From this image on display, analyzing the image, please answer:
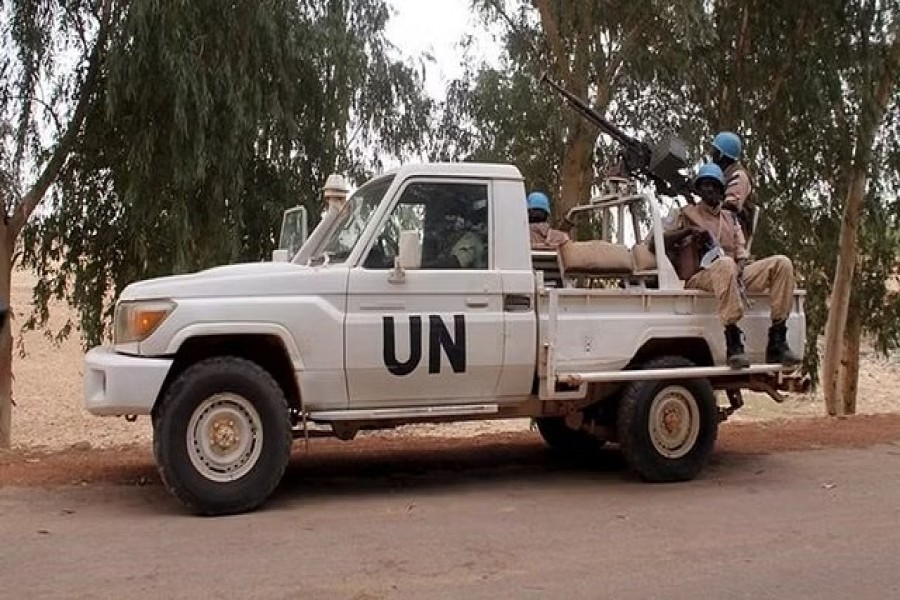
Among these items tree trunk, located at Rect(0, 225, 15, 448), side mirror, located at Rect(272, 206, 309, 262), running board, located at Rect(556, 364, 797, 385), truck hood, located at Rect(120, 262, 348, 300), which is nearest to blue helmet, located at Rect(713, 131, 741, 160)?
running board, located at Rect(556, 364, 797, 385)

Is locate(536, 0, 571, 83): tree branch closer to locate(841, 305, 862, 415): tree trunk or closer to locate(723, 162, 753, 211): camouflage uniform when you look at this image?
locate(723, 162, 753, 211): camouflage uniform

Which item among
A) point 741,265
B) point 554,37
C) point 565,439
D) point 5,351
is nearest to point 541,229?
point 565,439

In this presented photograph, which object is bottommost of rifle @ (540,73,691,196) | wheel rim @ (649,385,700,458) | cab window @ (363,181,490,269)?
wheel rim @ (649,385,700,458)

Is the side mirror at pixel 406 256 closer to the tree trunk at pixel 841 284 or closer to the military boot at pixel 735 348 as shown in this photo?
the military boot at pixel 735 348

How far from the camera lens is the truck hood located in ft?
22.5

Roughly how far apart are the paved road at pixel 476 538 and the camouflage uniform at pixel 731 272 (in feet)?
4.46

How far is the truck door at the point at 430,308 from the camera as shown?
7.18 metres

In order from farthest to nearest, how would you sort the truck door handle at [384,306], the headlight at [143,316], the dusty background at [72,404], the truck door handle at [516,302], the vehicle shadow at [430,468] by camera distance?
1. the dusty background at [72,404]
2. the vehicle shadow at [430,468]
3. the truck door handle at [516,302]
4. the truck door handle at [384,306]
5. the headlight at [143,316]

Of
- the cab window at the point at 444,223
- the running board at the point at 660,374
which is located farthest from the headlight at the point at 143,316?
the running board at the point at 660,374

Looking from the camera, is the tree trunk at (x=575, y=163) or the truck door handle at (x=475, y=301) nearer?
the truck door handle at (x=475, y=301)

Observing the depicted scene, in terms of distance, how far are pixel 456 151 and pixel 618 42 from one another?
3.45m

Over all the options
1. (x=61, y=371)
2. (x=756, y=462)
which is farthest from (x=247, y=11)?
(x=61, y=371)

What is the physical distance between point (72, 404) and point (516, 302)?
21.7 meters

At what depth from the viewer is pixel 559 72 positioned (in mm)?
15945
